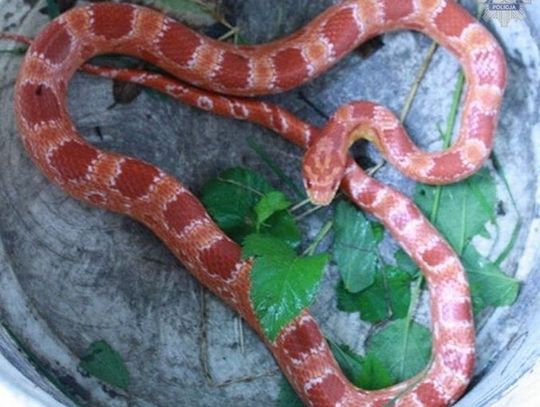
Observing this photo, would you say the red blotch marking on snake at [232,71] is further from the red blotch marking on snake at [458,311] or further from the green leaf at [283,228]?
the red blotch marking on snake at [458,311]

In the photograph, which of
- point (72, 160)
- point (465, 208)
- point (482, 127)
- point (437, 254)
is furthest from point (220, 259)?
point (482, 127)

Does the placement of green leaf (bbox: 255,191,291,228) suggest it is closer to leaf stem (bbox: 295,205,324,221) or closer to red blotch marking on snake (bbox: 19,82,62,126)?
leaf stem (bbox: 295,205,324,221)

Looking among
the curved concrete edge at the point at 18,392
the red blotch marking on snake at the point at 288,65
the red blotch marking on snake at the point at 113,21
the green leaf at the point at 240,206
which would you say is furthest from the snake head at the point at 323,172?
the curved concrete edge at the point at 18,392

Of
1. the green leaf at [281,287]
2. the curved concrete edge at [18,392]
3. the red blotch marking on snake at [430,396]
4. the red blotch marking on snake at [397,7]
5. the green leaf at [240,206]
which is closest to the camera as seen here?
the curved concrete edge at [18,392]

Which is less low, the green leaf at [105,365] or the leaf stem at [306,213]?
the leaf stem at [306,213]

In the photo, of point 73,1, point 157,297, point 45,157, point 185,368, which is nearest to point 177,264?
Answer: point 157,297

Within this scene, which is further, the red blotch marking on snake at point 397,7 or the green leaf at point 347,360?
the red blotch marking on snake at point 397,7

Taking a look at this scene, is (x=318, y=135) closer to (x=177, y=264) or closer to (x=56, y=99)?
(x=177, y=264)
